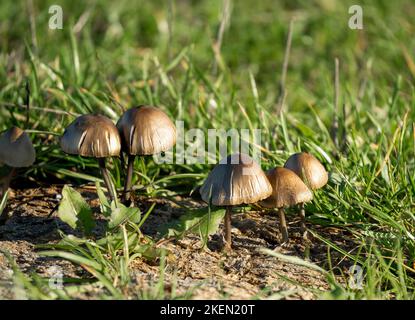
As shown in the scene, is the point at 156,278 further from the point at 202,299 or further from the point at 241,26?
the point at 241,26

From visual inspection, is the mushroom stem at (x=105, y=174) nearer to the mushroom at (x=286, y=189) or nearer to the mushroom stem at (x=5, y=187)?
the mushroom stem at (x=5, y=187)

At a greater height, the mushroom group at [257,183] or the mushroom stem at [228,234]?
the mushroom group at [257,183]

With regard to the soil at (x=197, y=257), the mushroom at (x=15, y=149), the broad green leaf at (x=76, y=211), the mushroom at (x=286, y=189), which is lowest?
the soil at (x=197, y=257)

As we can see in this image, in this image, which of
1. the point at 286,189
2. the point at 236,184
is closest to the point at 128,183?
the point at 236,184

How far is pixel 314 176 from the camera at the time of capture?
2906 mm

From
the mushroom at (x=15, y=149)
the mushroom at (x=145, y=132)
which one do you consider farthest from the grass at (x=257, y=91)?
the mushroom at (x=145, y=132)

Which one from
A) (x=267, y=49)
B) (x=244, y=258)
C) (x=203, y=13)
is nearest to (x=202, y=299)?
(x=244, y=258)

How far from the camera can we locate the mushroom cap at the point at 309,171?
9.52 feet

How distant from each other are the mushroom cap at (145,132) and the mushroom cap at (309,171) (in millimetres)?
555

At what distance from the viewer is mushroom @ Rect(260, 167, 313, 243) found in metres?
2.75

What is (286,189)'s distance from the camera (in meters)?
2.76

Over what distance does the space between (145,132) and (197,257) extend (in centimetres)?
58

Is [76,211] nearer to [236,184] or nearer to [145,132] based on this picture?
[145,132]
